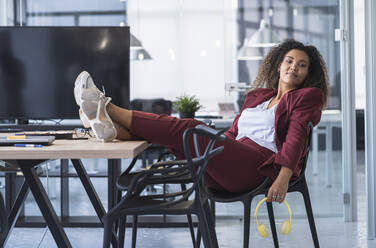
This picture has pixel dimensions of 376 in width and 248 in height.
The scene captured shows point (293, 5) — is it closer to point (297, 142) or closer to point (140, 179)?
point (297, 142)

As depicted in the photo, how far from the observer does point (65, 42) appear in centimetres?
294

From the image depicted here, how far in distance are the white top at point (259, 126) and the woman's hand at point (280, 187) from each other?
0.81 ft

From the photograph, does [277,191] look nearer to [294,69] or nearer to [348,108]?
[294,69]

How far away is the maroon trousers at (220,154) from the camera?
1.76 m

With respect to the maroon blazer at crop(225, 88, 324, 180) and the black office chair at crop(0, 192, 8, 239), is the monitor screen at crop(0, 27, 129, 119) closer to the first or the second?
the maroon blazer at crop(225, 88, 324, 180)

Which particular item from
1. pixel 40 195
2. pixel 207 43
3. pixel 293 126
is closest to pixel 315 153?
pixel 207 43

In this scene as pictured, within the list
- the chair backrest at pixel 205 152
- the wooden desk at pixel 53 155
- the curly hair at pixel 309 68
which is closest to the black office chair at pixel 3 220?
the wooden desk at pixel 53 155

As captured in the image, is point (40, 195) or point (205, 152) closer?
point (205, 152)

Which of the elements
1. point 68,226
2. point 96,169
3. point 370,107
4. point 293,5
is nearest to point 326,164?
point 370,107

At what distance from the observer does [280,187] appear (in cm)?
190

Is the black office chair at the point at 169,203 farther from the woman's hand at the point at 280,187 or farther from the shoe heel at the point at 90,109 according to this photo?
the woman's hand at the point at 280,187

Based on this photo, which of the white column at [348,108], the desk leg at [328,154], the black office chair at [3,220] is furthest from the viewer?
the desk leg at [328,154]

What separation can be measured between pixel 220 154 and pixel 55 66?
144 centimetres

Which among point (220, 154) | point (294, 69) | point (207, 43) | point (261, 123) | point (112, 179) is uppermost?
point (207, 43)
